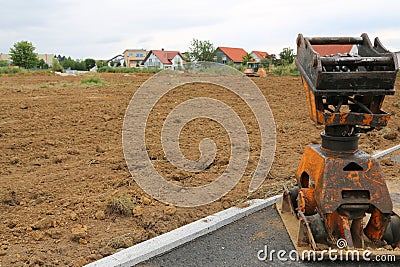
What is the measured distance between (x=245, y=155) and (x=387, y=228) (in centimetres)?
333

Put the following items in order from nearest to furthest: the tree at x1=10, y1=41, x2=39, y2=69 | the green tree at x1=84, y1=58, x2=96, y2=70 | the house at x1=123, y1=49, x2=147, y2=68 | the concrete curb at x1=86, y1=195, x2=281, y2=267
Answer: the concrete curb at x1=86, y1=195, x2=281, y2=267 < the tree at x1=10, y1=41, x2=39, y2=69 < the green tree at x1=84, y1=58, x2=96, y2=70 < the house at x1=123, y1=49, x2=147, y2=68

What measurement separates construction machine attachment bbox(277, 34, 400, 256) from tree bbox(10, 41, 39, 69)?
59.0m

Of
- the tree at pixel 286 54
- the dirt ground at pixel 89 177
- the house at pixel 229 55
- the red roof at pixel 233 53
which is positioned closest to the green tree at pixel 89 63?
the house at pixel 229 55

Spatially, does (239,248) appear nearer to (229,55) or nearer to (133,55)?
(229,55)

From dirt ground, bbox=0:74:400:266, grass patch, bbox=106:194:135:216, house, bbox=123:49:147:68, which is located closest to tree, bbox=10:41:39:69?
house, bbox=123:49:147:68

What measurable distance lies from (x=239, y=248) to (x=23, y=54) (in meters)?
59.4

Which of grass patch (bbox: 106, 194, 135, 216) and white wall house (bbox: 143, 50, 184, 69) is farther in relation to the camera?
white wall house (bbox: 143, 50, 184, 69)

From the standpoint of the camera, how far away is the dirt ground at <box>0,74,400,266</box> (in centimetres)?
359

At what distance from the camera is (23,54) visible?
5516 centimetres

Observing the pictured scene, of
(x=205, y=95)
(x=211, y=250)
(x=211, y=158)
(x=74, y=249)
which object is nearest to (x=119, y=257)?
(x=74, y=249)

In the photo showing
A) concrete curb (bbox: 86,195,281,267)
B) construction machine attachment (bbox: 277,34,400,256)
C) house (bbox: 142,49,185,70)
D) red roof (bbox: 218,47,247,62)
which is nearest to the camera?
construction machine attachment (bbox: 277,34,400,256)

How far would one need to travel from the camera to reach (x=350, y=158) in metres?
3.16

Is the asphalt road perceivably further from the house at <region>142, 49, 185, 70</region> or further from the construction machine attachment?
the house at <region>142, 49, 185, 70</region>

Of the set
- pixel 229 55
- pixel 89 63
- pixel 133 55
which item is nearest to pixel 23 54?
pixel 89 63
